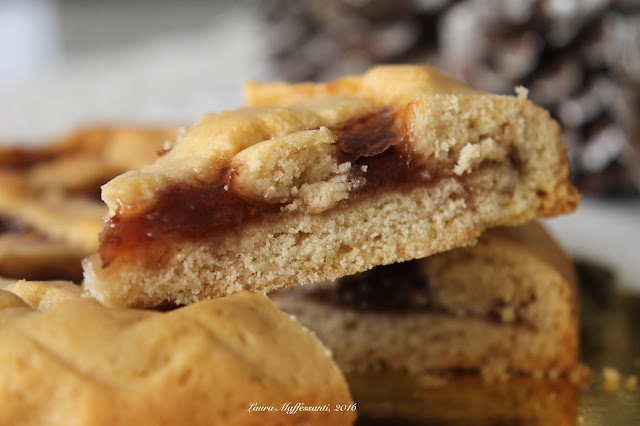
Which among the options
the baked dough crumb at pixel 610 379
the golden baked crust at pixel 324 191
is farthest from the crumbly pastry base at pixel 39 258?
the baked dough crumb at pixel 610 379

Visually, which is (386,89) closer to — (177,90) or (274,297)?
(274,297)

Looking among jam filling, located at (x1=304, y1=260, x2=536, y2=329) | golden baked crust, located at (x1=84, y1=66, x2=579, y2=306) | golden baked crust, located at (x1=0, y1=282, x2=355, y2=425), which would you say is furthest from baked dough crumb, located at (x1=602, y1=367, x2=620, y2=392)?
golden baked crust, located at (x1=0, y1=282, x2=355, y2=425)

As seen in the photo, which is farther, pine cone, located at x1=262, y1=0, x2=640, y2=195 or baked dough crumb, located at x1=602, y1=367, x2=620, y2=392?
pine cone, located at x1=262, y1=0, x2=640, y2=195

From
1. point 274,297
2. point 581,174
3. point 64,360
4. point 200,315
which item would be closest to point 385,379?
point 274,297

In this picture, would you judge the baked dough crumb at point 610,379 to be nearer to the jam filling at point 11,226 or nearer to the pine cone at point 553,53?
the pine cone at point 553,53

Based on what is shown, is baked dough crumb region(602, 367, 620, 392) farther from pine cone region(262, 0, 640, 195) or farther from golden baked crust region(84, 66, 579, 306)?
pine cone region(262, 0, 640, 195)

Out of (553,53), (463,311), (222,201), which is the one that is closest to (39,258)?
(222,201)

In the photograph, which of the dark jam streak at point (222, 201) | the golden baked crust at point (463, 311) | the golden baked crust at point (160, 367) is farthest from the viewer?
the golden baked crust at point (463, 311)
